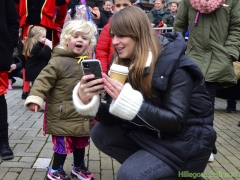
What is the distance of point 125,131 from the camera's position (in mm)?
2543

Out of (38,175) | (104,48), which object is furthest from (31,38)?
(38,175)

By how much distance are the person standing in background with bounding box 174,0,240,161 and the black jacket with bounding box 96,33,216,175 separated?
5.33 ft

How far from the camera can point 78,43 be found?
10.1 ft

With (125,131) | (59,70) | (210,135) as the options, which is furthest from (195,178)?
(59,70)

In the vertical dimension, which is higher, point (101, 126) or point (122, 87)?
point (122, 87)

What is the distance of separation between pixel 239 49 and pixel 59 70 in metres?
2.15

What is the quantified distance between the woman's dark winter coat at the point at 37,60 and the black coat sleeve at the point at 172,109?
3858mm

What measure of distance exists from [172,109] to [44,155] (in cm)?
196

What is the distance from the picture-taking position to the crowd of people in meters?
2.16

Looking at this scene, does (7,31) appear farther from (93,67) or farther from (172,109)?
(172,109)

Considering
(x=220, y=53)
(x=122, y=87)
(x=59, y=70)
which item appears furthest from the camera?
(x=220, y=53)

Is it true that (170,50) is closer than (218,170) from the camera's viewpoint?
Yes

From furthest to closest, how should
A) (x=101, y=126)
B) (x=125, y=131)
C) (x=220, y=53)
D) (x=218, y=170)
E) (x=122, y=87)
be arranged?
(x=220, y=53), (x=218, y=170), (x=101, y=126), (x=125, y=131), (x=122, y=87)

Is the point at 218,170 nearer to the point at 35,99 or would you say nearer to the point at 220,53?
the point at 220,53
